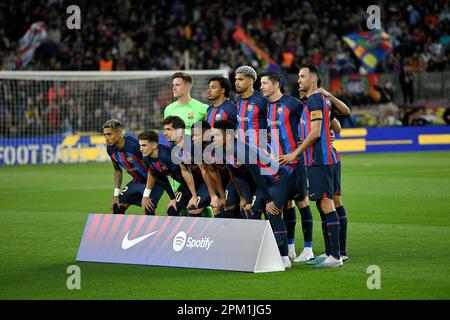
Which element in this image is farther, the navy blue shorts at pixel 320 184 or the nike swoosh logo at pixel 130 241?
the nike swoosh logo at pixel 130 241

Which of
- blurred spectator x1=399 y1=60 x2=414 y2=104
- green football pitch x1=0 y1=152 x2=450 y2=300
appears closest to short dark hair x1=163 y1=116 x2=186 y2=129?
green football pitch x1=0 y1=152 x2=450 y2=300

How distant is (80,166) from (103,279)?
1837cm

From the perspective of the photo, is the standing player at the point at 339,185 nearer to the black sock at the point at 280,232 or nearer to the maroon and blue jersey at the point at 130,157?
the black sock at the point at 280,232

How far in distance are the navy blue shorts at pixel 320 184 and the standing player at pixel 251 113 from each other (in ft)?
3.39

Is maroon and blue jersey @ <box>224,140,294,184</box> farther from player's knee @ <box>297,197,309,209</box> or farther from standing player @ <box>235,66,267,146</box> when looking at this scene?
player's knee @ <box>297,197,309,209</box>

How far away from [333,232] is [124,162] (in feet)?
11.5

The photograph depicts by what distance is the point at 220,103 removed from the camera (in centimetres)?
1136

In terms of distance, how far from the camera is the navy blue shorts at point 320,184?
10.2m

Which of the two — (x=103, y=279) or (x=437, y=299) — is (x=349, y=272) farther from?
(x=103, y=279)

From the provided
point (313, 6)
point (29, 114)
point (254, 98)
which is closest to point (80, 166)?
point (29, 114)

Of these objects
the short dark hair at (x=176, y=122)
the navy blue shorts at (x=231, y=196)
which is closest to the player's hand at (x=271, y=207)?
the navy blue shorts at (x=231, y=196)

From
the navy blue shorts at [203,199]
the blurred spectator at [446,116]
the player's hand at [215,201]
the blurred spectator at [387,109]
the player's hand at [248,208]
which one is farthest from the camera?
the blurred spectator at [387,109]

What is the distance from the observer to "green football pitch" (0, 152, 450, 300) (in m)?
8.70
